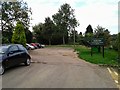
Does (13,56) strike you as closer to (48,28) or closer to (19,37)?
(19,37)

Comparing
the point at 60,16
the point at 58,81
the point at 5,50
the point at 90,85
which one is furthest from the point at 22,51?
the point at 60,16

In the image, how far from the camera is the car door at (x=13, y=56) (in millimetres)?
14252

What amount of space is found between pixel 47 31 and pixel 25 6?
92.0 ft

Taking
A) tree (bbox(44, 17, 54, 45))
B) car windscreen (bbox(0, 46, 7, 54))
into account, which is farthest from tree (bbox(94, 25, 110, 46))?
tree (bbox(44, 17, 54, 45))

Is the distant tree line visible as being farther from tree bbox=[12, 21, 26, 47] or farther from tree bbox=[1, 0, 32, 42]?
tree bbox=[12, 21, 26, 47]

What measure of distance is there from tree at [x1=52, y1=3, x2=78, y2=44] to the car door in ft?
206

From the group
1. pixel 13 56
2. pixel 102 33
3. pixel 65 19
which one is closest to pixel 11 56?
pixel 13 56

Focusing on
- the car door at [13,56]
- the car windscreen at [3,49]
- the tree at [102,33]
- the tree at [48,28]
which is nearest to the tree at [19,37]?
the tree at [102,33]

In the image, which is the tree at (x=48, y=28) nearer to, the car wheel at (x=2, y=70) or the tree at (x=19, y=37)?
the tree at (x=19, y=37)

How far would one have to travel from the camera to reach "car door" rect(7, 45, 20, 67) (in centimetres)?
1425

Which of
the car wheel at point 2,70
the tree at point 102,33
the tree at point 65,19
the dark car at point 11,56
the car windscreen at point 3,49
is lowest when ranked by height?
the car wheel at point 2,70

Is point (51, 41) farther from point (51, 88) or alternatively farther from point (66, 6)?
point (51, 88)

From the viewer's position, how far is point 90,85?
1082cm

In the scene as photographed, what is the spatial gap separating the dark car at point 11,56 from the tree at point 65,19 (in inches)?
2437
